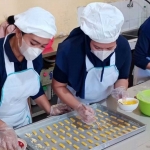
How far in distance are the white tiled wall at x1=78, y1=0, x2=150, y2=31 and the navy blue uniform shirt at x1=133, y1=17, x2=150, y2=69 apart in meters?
1.51

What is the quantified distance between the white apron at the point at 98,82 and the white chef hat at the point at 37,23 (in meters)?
0.33

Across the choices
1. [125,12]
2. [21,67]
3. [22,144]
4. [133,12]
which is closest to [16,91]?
[21,67]

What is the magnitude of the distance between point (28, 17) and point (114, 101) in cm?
70

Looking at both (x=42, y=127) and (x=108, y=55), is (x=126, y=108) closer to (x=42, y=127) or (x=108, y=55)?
(x=108, y=55)

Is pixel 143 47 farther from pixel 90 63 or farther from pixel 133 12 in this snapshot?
pixel 133 12

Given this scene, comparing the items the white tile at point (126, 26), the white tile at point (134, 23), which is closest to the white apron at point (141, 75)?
the white tile at point (126, 26)

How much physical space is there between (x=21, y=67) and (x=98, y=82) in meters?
0.47

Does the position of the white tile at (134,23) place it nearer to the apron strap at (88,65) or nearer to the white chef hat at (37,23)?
the apron strap at (88,65)

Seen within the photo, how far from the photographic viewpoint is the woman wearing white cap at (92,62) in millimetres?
1453

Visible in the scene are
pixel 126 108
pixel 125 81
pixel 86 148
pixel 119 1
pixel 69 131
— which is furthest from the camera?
pixel 119 1

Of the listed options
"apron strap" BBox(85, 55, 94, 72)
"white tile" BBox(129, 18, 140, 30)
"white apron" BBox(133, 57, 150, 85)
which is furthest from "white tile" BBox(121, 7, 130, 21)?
"apron strap" BBox(85, 55, 94, 72)

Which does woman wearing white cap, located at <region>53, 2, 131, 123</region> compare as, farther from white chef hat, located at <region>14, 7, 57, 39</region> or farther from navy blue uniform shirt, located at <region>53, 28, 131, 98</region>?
white chef hat, located at <region>14, 7, 57, 39</region>

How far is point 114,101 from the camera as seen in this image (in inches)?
66.9

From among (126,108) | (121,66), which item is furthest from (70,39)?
(126,108)
